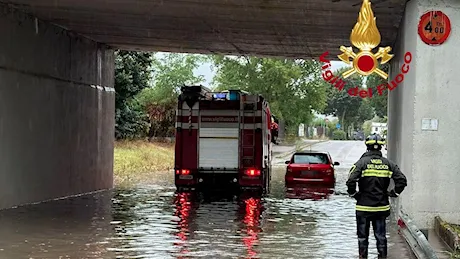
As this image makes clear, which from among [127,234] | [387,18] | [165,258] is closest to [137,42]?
[387,18]

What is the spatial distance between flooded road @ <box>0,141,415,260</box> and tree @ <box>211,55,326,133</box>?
104ft

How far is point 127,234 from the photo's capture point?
12.6m

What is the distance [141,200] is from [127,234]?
7241mm

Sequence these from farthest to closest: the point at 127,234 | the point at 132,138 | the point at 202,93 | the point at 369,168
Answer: the point at 132,138 → the point at 202,93 → the point at 127,234 → the point at 369,168

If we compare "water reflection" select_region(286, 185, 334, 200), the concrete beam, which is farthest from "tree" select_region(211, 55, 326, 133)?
the concrete beam

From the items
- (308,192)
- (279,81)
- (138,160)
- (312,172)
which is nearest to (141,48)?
(312,172)

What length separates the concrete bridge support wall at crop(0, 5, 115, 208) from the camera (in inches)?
633

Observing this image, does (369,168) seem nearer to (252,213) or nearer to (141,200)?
(252,213)

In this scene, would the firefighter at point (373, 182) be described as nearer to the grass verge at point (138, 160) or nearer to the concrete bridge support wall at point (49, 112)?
the concrete bridge support wall at point (49, 112)

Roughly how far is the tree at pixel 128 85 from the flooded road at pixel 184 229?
58.8 ft

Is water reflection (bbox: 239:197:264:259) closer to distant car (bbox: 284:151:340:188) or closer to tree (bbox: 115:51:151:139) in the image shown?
distant car (bbox: 284:151:340:188)

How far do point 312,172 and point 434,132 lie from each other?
1187cm

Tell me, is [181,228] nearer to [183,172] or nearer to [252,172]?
[252,172]

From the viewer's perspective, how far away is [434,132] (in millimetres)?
12938
